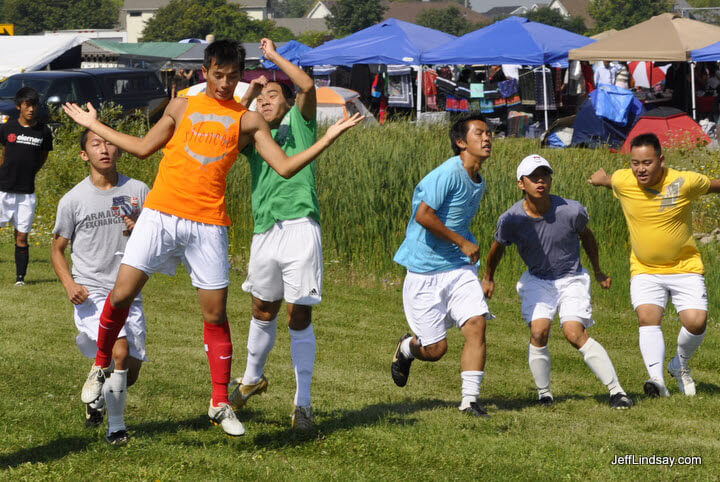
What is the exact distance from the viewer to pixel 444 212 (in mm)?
6516

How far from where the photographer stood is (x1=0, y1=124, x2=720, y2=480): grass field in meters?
5.23

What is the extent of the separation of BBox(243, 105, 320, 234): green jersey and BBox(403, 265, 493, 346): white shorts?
1.13 metres

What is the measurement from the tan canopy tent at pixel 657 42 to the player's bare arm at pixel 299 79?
1586 centimetres

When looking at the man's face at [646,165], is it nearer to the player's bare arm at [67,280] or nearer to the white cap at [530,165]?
the white cap at [530,165]

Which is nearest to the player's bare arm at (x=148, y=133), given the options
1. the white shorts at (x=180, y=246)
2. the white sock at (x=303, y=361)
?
the white shorts at (x=180, y=246)

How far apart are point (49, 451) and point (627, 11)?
96.3m

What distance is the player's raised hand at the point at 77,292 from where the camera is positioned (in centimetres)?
554

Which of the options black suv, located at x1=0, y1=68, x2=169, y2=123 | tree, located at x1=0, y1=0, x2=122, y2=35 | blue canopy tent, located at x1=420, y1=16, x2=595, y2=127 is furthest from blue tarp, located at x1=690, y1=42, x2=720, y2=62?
tree, located at x1=0, y1=0, x2=122, y2=35

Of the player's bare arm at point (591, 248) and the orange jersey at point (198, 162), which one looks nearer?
the orange jersey at point (198, 162)

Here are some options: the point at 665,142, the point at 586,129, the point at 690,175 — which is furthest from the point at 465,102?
the point at 690,175

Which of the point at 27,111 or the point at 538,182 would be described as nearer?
the point at 538,182

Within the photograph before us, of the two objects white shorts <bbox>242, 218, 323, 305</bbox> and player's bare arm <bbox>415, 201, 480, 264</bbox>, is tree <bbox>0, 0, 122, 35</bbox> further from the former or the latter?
white shorts <bbox>242, 218, 323, 305</bbox>

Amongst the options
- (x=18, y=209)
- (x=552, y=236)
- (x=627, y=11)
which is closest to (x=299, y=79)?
(x=552, y=236)

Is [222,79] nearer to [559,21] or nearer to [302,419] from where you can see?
[302,419]
